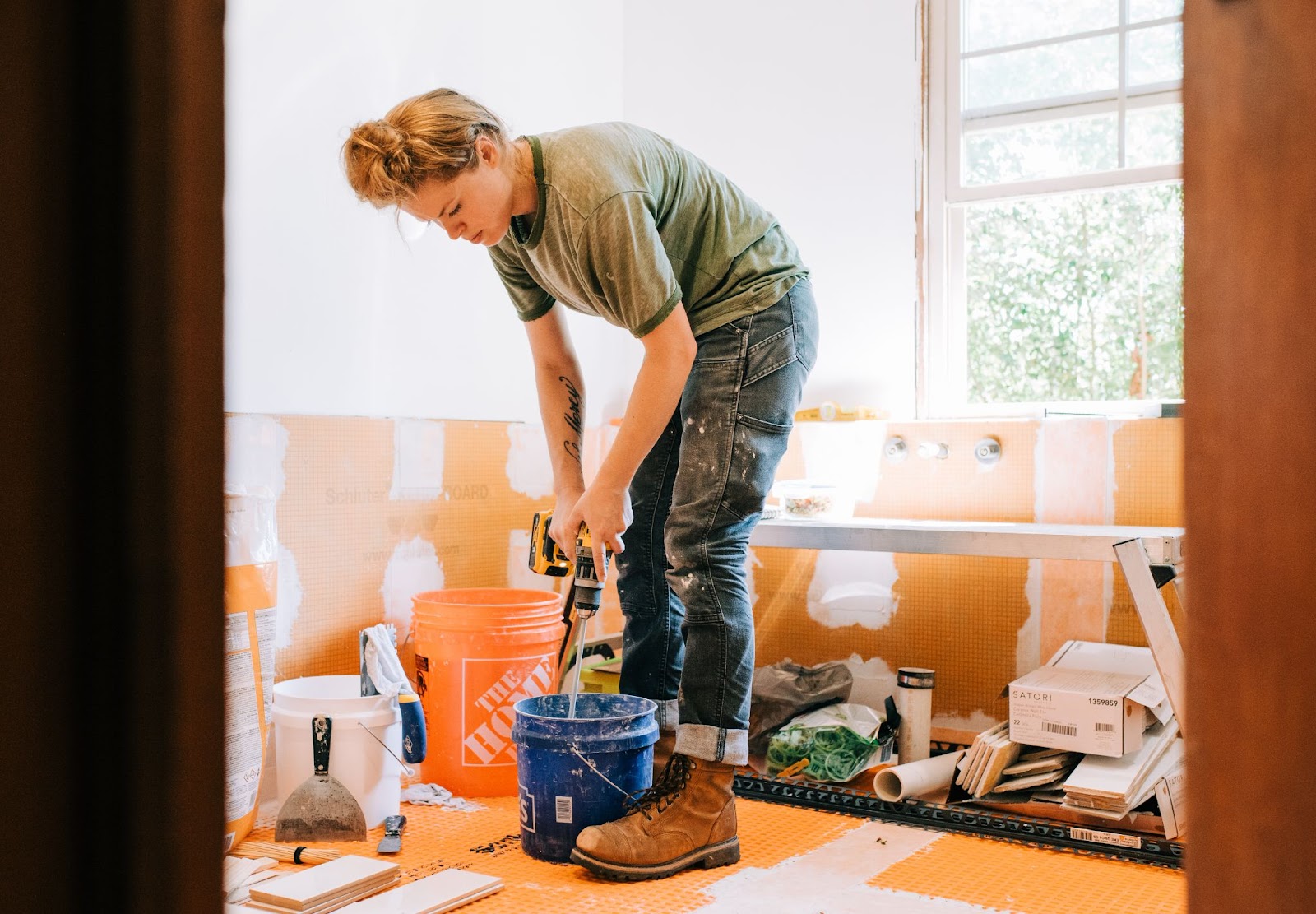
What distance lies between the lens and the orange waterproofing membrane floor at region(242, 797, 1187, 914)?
1791 millimetres

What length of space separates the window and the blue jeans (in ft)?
4.52

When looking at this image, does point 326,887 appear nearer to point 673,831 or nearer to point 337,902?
point 337,902

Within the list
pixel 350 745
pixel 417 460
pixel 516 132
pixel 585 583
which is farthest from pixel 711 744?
pixel 516 132

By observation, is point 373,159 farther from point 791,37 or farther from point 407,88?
point 791,37

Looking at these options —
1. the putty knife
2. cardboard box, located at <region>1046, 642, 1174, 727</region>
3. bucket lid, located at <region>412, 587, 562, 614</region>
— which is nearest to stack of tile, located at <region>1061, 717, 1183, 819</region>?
cardboard box, located at <region>1046, 642, 1174, 727</region>

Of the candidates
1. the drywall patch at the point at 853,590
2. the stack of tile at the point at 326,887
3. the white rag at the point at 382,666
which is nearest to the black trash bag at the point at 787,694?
the drywall patch at the point at 853,590

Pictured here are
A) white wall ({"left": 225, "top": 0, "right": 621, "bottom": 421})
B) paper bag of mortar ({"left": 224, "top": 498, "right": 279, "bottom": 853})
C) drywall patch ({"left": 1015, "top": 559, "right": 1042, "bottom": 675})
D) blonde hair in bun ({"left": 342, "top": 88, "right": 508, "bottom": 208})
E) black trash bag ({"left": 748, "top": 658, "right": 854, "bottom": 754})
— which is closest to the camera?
blonde hair in bun ({"left": 342, "top": 88, "right": 508, "bottom": 208})

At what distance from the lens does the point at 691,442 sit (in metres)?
1.99

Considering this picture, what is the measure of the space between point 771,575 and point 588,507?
1609 mm

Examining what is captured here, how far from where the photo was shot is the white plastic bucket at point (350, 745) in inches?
85.9

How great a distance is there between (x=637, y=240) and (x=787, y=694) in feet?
5.10

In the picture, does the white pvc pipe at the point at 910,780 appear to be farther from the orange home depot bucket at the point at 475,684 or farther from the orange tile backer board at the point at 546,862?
the orange home depot bucket at the point at 475,684

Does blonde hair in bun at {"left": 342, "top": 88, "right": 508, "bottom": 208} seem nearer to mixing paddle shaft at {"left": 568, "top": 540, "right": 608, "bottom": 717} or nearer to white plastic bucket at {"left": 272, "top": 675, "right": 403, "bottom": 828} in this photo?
mixing paddle shaft at {"left": 568, "top": 540, "right": 608, "bottom": 717}

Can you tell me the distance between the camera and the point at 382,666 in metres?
2.30
